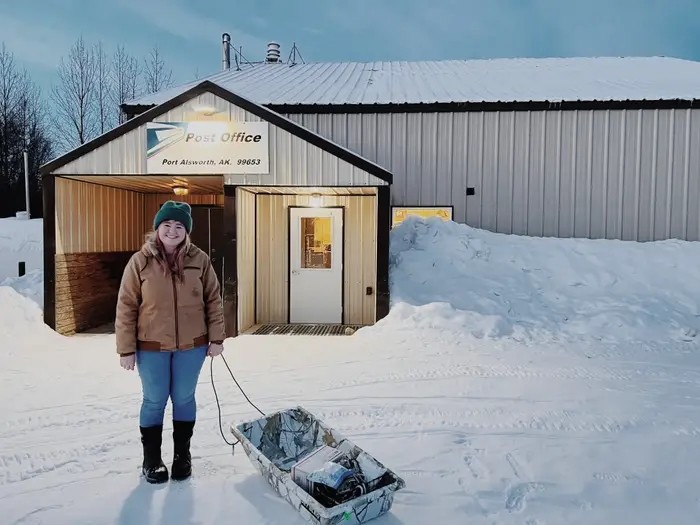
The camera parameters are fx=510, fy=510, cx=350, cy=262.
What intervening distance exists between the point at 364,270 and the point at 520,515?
645cm

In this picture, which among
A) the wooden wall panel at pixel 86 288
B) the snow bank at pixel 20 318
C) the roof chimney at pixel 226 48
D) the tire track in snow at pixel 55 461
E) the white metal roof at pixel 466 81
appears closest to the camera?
the tire track in snow at pixel 55 461

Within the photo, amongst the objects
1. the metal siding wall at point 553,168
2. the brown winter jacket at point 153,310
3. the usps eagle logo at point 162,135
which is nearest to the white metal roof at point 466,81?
the metal siding wall at point 553,168

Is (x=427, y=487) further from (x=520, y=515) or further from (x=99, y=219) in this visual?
(x=99, y=219)

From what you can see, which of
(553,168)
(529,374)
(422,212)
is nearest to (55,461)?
(529,374)

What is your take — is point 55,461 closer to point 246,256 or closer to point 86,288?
point 246,256

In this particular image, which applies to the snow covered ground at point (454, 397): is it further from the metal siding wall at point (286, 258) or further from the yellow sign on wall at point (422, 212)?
the yellow sign on wall at point (422, 212)

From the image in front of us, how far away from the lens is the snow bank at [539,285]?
743cm

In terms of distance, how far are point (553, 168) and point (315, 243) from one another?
511cm

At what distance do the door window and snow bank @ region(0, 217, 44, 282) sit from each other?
34.4 feet

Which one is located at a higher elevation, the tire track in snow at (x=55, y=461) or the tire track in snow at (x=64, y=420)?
the tire track in snow at (x=64, y=420)

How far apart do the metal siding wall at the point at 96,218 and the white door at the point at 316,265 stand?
10.6 ft

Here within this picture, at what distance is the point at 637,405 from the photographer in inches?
182

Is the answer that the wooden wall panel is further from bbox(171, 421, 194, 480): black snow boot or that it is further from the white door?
bbox(171, 421, 194, 480): black snow boot

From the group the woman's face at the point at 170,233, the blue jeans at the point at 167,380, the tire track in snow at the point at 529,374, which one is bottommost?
the tire track in snow at the point at 529,374
